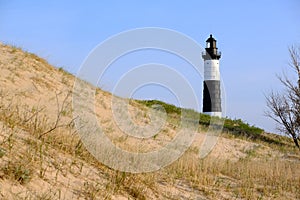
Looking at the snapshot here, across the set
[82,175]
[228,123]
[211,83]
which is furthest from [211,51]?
[82,175]

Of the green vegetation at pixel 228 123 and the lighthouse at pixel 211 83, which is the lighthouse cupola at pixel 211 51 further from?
the green vegetation at pixel 228 123

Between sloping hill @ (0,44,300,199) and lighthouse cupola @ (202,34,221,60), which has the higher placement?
lighthouse cupola @ (202,34,221,60)

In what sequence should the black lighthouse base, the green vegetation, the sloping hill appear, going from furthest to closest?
the black lighthouse base
the green vegetation
the sloping hill

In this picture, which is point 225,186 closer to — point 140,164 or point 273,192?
point 273,192

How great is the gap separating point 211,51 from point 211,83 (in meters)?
3.12

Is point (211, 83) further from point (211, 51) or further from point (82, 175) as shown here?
point (82, 175)

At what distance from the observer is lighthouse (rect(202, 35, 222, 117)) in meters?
32.7

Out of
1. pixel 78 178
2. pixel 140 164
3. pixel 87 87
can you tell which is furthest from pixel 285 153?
pixel 78 178

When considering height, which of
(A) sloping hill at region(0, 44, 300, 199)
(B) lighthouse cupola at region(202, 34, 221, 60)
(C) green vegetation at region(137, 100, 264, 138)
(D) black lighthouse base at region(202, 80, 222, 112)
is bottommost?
(A) sloping hill at region(0, 44, 300, 199)

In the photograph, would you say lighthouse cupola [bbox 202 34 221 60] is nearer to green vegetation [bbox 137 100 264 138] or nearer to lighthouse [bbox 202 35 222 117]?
lighthouse [bbox 202 35 222 117]

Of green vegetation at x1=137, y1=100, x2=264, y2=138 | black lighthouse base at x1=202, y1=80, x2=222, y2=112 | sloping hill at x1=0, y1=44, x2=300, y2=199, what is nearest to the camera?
sloping hill at x1=0, y1=44, x2=300, y2=199

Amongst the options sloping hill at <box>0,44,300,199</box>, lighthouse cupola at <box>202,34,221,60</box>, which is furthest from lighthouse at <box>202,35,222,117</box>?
sloping hill at <box>0,44,300,199</box>

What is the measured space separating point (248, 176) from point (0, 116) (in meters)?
5.71

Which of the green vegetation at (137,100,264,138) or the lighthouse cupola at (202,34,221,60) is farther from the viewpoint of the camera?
the lighthouse cupola at (202,34,221,60)
